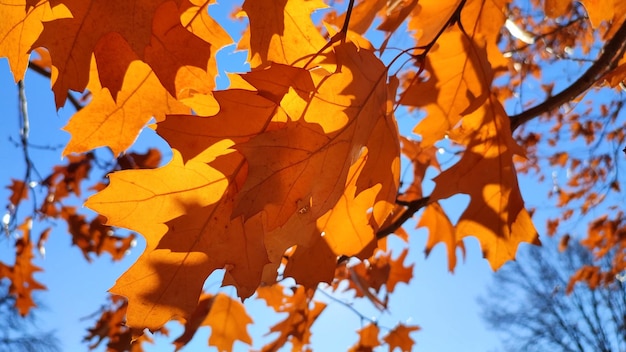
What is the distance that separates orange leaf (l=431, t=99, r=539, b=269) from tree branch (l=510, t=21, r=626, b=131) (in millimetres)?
78

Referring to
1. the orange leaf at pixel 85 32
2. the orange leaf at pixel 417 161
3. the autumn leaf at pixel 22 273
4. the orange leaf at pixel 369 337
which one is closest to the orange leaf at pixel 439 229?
the orange leaf at pixel 417 161

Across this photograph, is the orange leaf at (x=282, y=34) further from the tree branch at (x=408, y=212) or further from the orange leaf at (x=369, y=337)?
the orange leaf at (x=369, y=337)

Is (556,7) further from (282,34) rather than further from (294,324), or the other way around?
(294,324)

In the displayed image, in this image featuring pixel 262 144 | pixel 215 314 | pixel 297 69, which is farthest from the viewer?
pixel 215 314

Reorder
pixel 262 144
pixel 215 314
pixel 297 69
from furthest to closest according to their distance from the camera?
pixel 215 314 → pixel 297 69 → pixel 262 144

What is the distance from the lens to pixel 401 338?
2615 mm

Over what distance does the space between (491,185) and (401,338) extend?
1.59 meters

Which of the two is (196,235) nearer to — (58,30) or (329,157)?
(329,157)

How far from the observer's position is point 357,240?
1.06 meters

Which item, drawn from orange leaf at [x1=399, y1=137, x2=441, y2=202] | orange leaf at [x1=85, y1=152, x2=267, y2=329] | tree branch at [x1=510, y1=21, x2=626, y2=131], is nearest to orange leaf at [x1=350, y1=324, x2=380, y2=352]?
orange leaf at [x1=399, y1=137, x2=441, y2=202]

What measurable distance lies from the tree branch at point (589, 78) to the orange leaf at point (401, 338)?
61.8 inches

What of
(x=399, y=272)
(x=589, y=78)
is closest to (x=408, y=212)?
(x=589, y=78)

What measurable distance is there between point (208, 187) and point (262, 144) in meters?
0.17

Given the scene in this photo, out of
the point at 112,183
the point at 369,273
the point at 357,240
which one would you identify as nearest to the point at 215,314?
the point at 369,273
